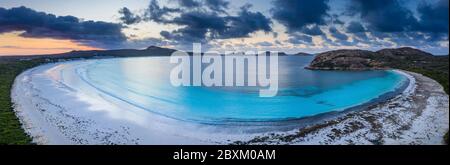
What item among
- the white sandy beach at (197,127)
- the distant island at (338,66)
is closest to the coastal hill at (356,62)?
the distant island at (338,66)

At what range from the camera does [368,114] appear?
1225 inches

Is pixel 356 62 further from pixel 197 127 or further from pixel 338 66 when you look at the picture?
pixel 197 127

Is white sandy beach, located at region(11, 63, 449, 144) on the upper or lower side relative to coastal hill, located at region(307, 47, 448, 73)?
lower

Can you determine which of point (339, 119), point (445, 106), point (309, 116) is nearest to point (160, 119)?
point (309, 116)

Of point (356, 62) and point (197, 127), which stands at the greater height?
point (356, 62)

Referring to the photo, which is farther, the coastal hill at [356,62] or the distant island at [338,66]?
the coastal hill at [356,62]

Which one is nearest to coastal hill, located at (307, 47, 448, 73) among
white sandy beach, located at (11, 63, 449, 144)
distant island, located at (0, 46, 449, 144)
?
distant island, located at (0, 46, 449, 144)

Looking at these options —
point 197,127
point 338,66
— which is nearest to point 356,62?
point 338,66

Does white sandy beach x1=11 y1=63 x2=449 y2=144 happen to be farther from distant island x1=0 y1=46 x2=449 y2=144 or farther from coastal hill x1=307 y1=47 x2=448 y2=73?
coastal hill x1=307 y1=47 x2=448 y2=73

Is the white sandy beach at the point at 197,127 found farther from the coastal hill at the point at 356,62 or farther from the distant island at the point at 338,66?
the coastal hill at the point at 356,62

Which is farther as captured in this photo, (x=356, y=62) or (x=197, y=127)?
(x=356, y=62)

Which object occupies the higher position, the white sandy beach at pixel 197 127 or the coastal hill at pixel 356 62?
the coastal hill at pixel 356 62
